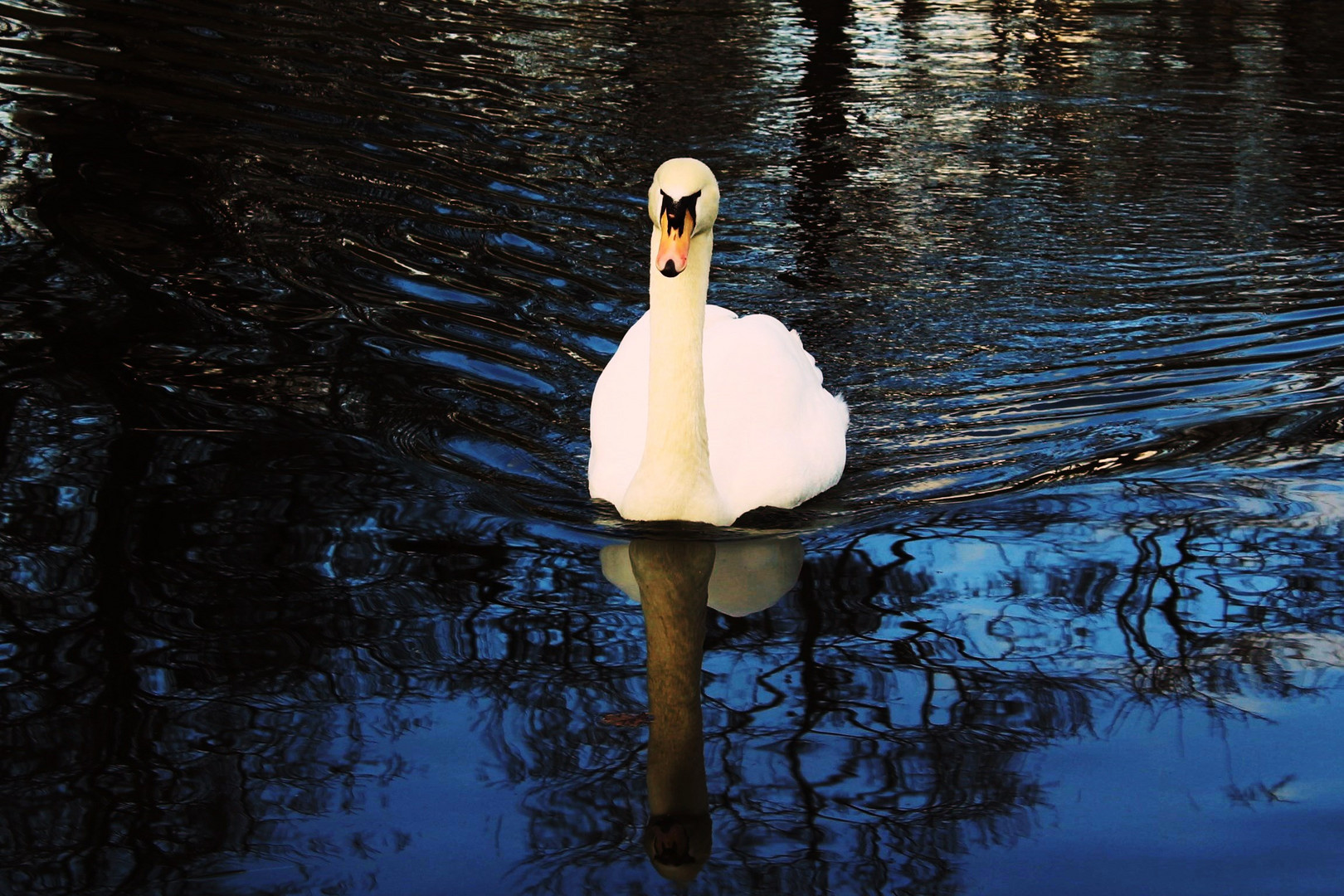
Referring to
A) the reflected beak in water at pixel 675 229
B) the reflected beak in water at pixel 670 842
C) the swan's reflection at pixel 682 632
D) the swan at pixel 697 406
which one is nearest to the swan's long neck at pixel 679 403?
the swan at pixel 697 406

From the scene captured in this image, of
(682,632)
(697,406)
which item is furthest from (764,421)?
(682,632)

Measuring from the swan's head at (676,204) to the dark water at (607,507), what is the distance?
1.20m

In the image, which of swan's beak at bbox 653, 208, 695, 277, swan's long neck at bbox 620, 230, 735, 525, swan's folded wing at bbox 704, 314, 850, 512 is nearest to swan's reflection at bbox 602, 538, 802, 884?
swan's long neck at bbox 620, 230, 735, 525

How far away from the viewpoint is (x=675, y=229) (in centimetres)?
582

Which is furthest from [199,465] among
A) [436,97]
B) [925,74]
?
[925,74]

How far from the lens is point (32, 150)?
11.5m

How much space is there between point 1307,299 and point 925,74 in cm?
684

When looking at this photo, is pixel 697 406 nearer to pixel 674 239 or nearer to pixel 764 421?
pixel 764 421

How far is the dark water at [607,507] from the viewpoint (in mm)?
4453

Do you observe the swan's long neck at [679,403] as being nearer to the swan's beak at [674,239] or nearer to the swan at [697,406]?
the swan at [697,406]

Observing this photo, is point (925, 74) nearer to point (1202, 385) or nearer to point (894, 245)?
point (894, 245)

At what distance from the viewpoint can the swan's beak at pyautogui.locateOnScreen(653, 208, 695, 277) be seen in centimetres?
571

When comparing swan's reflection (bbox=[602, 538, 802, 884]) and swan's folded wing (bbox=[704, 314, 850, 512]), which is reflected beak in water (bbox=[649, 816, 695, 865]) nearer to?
swan's reflection (bbox=[602, 538, 802, 884])

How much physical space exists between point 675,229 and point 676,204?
3.6 inches
